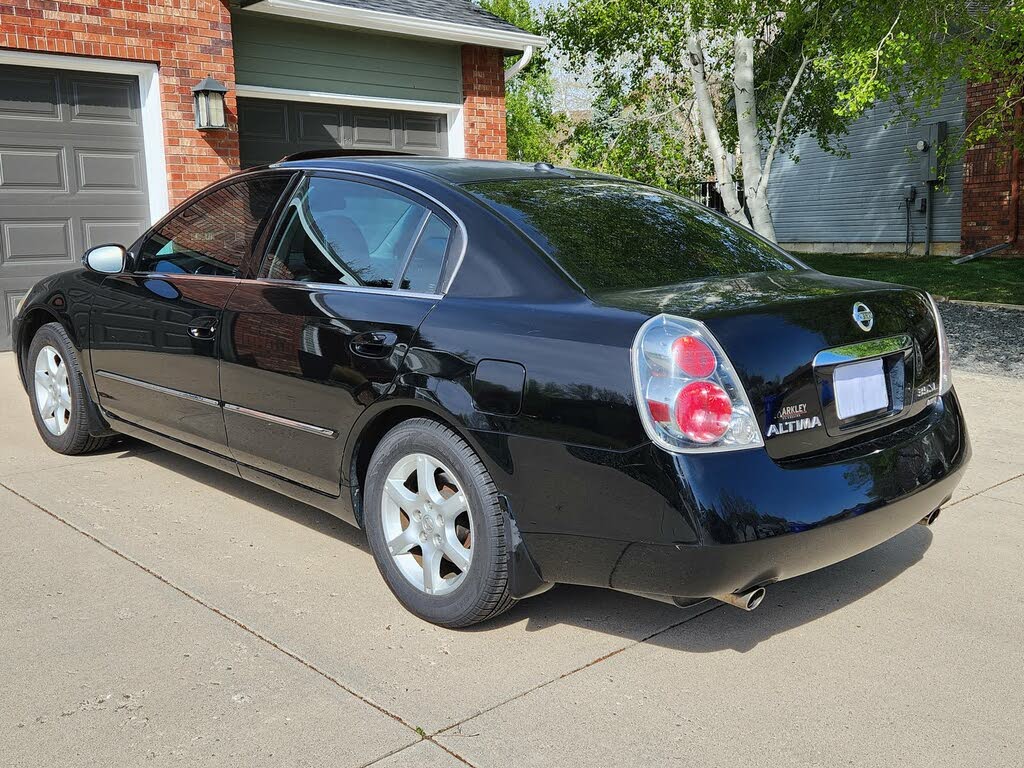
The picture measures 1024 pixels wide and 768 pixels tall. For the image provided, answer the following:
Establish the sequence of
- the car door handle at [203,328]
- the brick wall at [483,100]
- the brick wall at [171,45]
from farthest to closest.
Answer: the brick wall at [483,100] < the brick wall at [171,45] < the car door handle at [203,328]

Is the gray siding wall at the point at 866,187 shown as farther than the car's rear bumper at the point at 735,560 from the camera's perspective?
Yes

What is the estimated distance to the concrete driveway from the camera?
2609mm

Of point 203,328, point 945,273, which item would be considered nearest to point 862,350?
point 203,328

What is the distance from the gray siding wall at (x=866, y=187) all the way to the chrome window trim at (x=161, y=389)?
1672 centimetres

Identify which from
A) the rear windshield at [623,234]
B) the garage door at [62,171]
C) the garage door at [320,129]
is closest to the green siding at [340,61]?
the garage door at [320,129]

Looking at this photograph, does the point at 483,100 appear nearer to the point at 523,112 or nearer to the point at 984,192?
the point at 523,112

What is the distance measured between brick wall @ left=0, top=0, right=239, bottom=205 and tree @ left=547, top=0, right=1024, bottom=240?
16.9 feet

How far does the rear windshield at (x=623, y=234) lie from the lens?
10.7ft

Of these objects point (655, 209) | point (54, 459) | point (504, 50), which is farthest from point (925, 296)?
point (504, 50)

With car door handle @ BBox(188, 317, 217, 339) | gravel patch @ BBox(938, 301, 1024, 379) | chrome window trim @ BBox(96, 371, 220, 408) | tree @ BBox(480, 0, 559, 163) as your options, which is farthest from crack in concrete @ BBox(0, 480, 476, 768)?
tree @ BBox(480, 0, 559, 163)

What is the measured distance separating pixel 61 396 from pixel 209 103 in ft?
15.9

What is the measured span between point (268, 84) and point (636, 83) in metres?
6.75

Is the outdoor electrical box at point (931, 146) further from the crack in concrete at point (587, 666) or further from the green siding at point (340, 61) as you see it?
the crack in concrete at point (587, 666)

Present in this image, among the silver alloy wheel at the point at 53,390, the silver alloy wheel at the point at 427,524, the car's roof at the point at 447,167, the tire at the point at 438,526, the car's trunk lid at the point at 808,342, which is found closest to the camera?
the car's trunk lid at the point at 808,342
